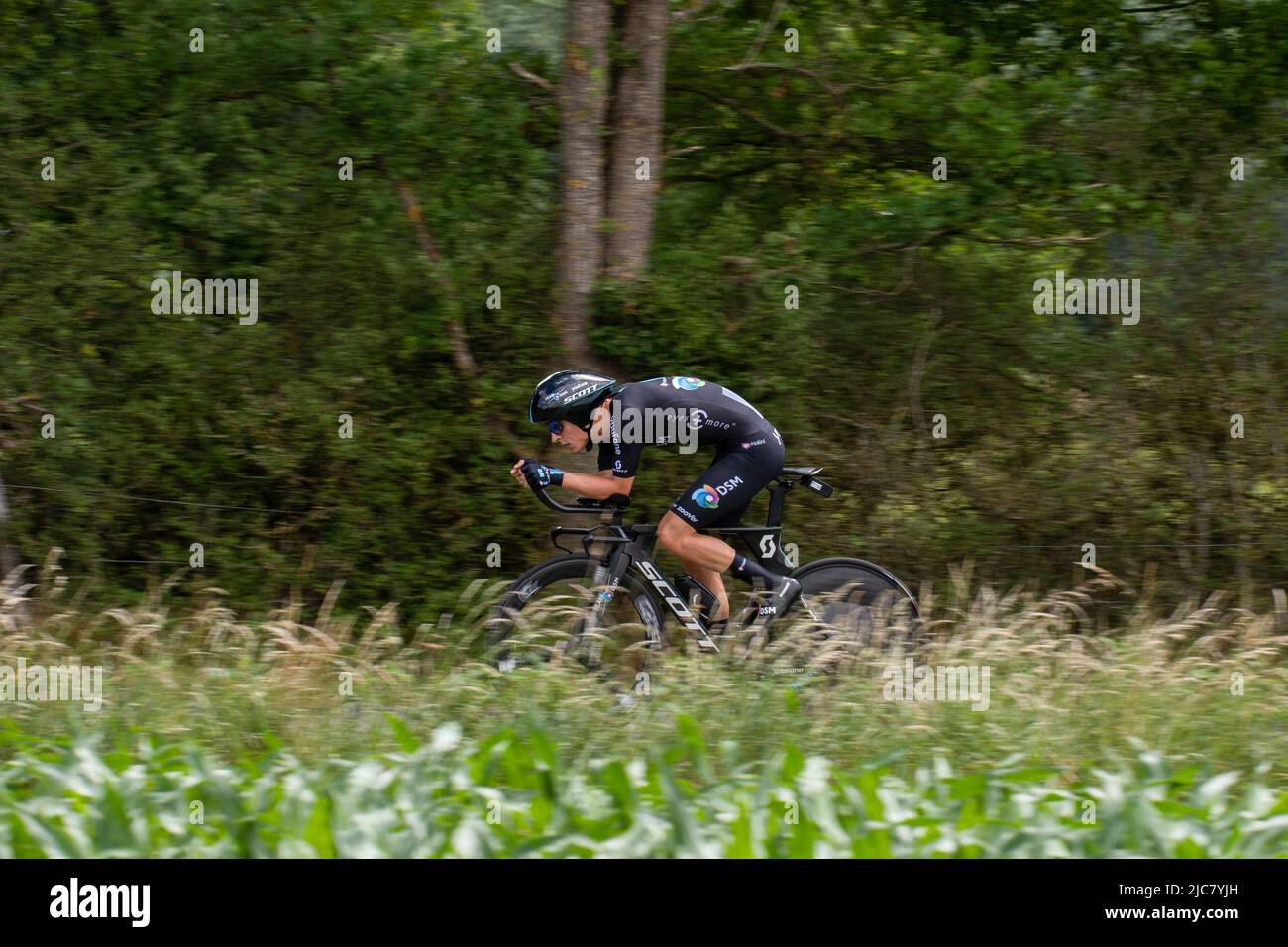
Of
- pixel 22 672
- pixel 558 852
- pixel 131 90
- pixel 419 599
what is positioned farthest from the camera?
pixel 131 90

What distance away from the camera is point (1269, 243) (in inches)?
425

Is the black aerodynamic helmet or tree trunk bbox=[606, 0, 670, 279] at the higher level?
tree trunk bbox=[606, 0, 670, 279]

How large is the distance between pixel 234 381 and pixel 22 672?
304 centimetres

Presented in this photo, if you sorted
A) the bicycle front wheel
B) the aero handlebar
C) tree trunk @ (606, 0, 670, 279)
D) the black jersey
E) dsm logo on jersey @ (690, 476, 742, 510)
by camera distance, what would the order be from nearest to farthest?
1. the bicycle front wheel
2. the black jersey
3. the aero handlebar
4. dsm logo on jersey @ (690, 476, 742, 510)
5. tree trunk @ (606, 0, 670, 279)

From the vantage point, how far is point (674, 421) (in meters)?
7.80

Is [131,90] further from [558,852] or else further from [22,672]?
[558,852]

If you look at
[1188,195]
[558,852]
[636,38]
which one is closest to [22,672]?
[558,852]

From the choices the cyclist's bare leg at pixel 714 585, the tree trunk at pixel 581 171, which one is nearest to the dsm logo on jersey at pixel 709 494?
the cyclist's bare leg at pixel 714 585

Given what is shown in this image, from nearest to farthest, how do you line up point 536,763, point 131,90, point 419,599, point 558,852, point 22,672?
point 558,852, point 536,763, point 22,672, point 419,599, point 131,90

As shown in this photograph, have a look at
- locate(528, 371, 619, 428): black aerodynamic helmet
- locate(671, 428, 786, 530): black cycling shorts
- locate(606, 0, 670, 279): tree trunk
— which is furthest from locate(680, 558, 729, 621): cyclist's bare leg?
locate(606, 0, 670, 279): tree trunk

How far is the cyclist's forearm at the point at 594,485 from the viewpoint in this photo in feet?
25.2

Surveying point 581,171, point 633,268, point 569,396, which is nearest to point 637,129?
point 581,171

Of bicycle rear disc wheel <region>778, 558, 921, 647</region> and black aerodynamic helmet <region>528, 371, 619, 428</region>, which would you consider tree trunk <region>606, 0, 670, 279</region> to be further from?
bicycle rear disc wheel <region>778, 558, 921, 647</region>

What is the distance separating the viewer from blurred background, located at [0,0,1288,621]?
9.68m
